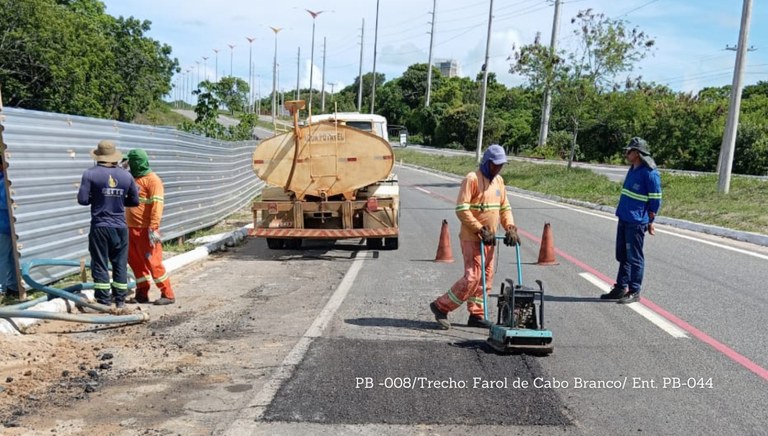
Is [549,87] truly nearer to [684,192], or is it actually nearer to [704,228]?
[684,192]

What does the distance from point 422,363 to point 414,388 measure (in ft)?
1.87

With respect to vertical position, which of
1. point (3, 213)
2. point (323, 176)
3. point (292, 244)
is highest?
point (323, 176)

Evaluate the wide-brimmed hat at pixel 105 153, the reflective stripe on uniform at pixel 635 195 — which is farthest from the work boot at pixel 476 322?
the wide-brimmed hat at pixel 105 153

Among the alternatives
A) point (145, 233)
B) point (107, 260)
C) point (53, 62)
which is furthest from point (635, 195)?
point (53, 62)

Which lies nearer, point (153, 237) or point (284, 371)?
point (284, 371)

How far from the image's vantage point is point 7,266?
23.3 ft

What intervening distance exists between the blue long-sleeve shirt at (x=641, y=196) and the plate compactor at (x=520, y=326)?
2.60 metres

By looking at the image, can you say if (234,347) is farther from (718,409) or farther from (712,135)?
(712,135)

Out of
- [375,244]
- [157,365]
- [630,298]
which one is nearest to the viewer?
[157,365]

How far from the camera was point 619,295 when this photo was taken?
802 cm

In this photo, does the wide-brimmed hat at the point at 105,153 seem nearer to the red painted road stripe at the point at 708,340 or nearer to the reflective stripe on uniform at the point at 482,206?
the reflective stripe on uniform at the point at 482,206

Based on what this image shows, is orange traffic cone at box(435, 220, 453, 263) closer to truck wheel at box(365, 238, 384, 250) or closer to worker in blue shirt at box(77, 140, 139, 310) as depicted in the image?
truck wheel at box(365, 238, 384, 250)

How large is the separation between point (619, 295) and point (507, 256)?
11.7ft

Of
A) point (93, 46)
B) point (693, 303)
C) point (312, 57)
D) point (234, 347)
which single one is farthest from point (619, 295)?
point (312, 57)
